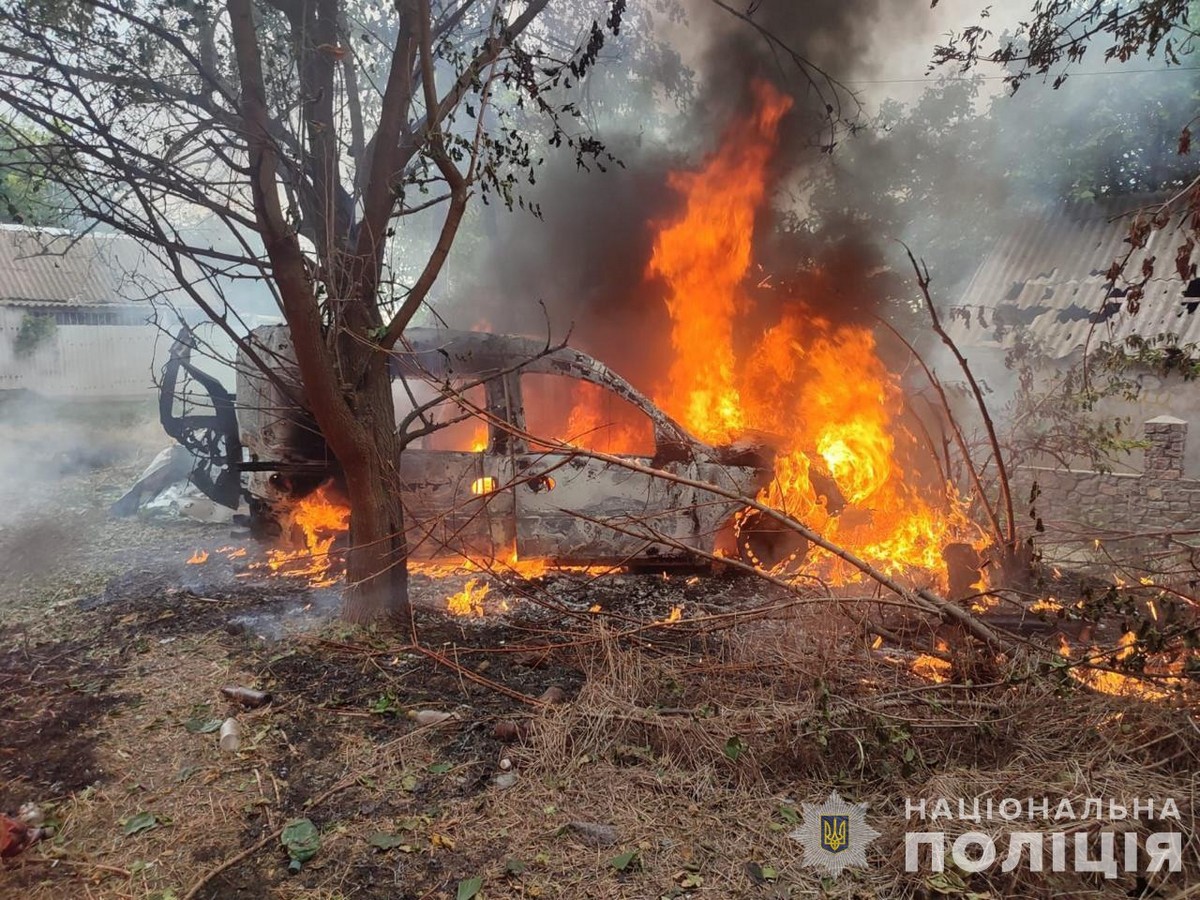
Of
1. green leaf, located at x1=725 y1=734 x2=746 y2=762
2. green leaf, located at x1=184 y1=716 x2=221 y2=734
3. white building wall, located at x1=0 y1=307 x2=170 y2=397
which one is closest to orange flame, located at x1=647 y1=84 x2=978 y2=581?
green leaf, located at x1=725 y1=734 x2=746 y2=762

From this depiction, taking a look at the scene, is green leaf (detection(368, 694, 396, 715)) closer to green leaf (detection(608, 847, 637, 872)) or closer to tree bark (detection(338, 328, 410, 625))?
tree bark (detection(338, 328, 410, 625))

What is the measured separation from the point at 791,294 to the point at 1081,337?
5.81m

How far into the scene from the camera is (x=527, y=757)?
351 cm

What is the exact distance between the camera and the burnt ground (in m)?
2.74

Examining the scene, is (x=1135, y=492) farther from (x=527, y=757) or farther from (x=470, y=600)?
(x=527, y=757)

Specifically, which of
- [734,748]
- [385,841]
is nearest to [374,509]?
[385,841]

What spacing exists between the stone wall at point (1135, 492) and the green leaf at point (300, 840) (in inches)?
342

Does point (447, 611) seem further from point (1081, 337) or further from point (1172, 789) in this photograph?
point (1081, 337)

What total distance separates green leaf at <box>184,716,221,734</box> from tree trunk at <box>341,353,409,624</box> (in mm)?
1357

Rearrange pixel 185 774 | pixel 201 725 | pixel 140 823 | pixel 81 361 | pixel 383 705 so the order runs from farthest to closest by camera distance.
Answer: pixel 81 361 → pixel 383 705 → pixel 201 725 → pixel 185 774 → pixel 140 823

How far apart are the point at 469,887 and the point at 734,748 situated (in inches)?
53.0

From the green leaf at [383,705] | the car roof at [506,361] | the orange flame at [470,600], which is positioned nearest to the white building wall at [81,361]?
the car roof at [506,361]

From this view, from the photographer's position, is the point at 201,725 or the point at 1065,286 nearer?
the point at 201,725

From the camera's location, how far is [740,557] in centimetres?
A: 698
